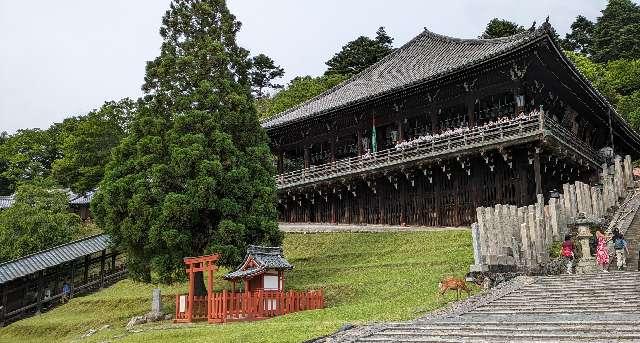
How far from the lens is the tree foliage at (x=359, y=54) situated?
7388 centimetres

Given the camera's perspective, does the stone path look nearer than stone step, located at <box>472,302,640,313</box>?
No

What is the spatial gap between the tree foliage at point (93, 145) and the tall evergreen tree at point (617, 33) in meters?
55.8

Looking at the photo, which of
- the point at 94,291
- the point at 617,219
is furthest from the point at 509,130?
the point at 94,291

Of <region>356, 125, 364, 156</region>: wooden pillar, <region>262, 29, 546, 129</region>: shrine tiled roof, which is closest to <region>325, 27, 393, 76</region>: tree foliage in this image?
<region>262, 29, 546, 129</region>: shrine tiled roof

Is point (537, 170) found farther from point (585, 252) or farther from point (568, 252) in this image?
point (585, 252)

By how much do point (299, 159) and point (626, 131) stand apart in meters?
24.2

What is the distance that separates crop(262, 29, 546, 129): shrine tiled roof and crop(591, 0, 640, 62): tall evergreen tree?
4147 centimetres

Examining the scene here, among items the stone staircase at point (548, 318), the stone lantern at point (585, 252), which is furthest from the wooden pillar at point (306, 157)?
the stone staircase at point (548, 318)

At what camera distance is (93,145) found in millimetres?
54344

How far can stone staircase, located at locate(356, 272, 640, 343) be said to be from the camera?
8.51 meters

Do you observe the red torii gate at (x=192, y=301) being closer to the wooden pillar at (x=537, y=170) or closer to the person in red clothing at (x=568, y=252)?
the person in red clothing at (x=568, y=252)

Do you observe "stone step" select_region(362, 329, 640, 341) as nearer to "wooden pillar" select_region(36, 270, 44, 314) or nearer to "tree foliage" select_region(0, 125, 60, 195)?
"wooden pillar" select_region(36, 270, 44, 314)

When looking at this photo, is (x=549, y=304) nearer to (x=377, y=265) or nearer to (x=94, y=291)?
(x=377, y=265)

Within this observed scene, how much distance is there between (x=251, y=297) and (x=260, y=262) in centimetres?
121
